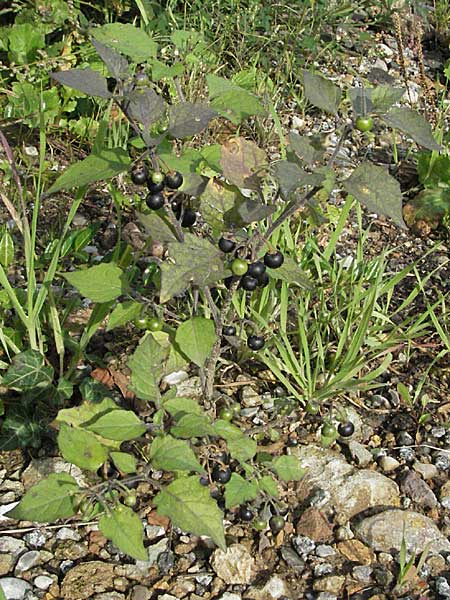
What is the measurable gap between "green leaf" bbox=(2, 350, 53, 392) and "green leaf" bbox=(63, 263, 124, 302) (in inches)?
13.8

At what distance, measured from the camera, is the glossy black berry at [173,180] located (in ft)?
4.93

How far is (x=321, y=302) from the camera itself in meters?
2.23

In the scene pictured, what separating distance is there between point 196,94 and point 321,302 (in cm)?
142

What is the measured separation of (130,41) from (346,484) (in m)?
1.16

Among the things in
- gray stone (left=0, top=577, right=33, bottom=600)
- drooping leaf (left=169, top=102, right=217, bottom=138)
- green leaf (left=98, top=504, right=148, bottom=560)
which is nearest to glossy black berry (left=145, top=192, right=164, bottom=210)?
drooping leaf (left=169, top=102, right=217, bottom=138)

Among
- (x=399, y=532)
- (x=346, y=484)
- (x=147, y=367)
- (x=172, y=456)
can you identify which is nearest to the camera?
(x=172, y=456)

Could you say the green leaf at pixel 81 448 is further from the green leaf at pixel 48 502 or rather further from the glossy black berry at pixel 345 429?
the glossy black berry at pixel 345 429

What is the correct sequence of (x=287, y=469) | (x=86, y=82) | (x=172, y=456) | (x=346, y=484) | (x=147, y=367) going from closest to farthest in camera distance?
(x=86, y=82), (x=172, y=456), (x=147, y=367), (x=287, y=469), (x=346, y=484)

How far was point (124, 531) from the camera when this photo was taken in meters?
1.49

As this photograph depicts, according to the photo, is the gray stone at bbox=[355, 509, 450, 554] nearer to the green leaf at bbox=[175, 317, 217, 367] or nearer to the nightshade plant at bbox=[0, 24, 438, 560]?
the nightshade plant at bbox=[0, 24, 438, 560]

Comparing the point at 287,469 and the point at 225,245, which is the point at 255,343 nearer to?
the point at 287,469

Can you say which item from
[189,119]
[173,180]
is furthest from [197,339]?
[189,119]

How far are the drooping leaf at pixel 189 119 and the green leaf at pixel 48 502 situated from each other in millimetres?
684

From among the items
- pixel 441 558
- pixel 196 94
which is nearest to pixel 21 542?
pixel 441 558
